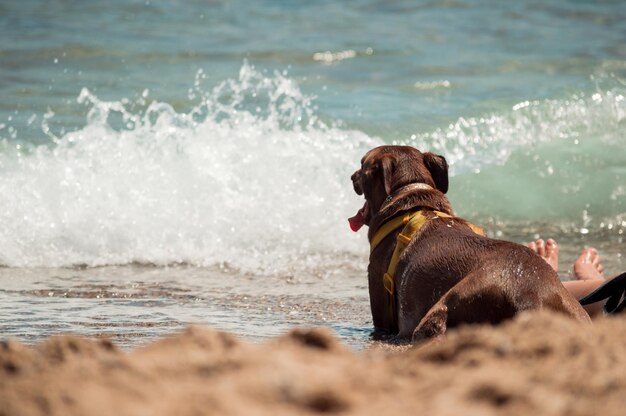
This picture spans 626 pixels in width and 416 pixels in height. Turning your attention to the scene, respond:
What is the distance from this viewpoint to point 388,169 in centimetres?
558

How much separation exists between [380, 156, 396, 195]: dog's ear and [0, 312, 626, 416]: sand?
2.69m

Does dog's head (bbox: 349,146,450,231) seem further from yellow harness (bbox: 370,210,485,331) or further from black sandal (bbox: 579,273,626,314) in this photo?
black sandal (bbox: 579,273,626,314)

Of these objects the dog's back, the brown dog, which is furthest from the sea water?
the dog's back

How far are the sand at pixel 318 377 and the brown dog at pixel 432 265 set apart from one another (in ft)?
4.94

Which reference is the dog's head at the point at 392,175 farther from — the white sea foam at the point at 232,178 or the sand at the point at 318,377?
the sand at the point at 318,377

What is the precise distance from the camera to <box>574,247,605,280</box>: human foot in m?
6.75

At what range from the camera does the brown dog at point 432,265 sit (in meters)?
4.39

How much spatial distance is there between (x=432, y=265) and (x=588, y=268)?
240 centimetres

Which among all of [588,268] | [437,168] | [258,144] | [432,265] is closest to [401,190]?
[437,168]

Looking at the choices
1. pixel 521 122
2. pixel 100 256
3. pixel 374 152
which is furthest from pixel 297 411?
pixel 521 122

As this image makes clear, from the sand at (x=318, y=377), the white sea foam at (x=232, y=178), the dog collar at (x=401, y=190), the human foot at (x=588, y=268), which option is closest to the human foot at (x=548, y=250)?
the human foot at (x=588, y=268)

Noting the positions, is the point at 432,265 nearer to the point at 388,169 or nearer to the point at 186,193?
the point at 388,169

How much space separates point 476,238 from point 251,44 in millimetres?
10407

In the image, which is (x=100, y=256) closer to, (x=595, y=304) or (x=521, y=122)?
(x=595, y=304)
